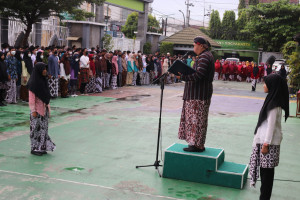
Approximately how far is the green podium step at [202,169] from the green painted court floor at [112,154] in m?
0.10

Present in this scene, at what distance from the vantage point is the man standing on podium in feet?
18.0

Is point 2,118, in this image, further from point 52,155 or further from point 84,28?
point 84,28

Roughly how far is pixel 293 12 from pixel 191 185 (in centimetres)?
3424

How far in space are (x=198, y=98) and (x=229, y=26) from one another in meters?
44.3

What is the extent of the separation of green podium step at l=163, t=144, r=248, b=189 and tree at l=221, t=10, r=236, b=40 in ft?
145

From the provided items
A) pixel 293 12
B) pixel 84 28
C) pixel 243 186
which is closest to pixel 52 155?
pixel 243 186

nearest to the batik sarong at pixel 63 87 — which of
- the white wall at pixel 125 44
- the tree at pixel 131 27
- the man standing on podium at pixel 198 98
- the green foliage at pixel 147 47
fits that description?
the man standing on podium at pixel 198 98

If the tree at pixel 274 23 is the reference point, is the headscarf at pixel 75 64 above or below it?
below

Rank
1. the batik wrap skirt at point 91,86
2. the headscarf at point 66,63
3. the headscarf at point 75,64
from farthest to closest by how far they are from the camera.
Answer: the batik wrap skirt at point 91,86, the headscarf at point 75,64, the headscarf at point 66,63

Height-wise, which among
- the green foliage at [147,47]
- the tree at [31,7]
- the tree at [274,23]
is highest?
the tree at [274,23]

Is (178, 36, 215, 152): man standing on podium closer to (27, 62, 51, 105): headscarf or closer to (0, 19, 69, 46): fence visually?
(27, 62, 51, 105): headscarf

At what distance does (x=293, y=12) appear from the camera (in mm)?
35969

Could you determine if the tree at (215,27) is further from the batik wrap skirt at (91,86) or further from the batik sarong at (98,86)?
the batik wrap skirt at (91,86)

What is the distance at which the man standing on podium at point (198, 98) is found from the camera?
5.48m
